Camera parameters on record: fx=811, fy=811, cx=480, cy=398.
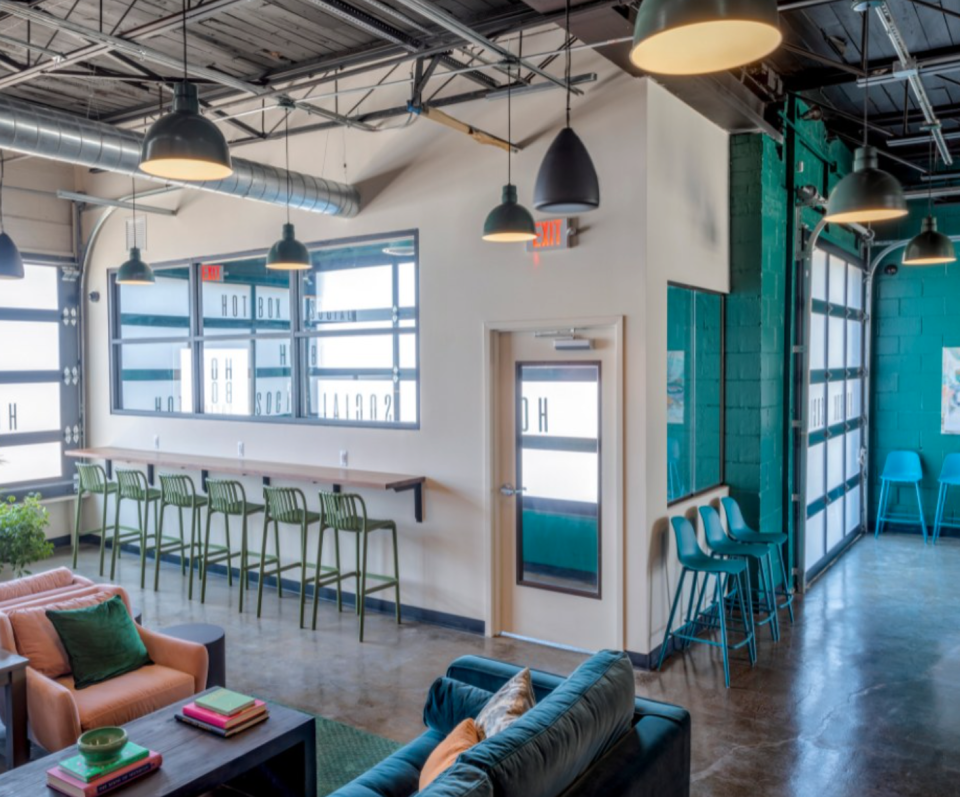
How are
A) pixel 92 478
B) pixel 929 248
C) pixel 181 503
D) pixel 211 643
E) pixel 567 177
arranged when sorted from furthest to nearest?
pixel 92 478
pixel 181 503
pixel 929 248
pixel 211 643
pixel 567 177

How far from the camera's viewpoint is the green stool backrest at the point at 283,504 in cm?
593

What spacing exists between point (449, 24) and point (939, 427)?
7136mm

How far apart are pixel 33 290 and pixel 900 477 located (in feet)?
29.5

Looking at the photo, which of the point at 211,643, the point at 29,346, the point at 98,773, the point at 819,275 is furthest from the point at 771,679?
the point at 29,346

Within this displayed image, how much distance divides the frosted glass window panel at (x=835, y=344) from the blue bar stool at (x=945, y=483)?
180 centimetres

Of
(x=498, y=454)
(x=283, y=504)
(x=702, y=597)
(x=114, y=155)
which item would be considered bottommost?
(x=702, y=597)

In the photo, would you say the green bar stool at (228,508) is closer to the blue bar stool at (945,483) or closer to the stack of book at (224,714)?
the stack of book at (224,714)

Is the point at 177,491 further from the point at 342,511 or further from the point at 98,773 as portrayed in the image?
Result: the point at 98,773

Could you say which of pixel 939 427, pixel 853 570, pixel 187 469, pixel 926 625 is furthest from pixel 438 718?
pixel 939 427

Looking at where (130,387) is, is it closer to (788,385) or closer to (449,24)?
(449,24)

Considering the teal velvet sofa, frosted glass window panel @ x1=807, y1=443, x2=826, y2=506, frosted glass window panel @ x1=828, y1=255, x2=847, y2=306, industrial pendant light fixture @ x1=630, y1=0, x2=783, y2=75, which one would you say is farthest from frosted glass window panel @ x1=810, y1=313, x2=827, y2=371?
industrial pendant light fixture @ x1=630, y1=0, x2=783, y2=75

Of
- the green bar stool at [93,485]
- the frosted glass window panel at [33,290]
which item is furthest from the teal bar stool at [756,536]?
the frosted glass window panel at [33,290]

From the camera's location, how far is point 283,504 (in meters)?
5.97

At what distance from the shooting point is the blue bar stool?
8266mm
